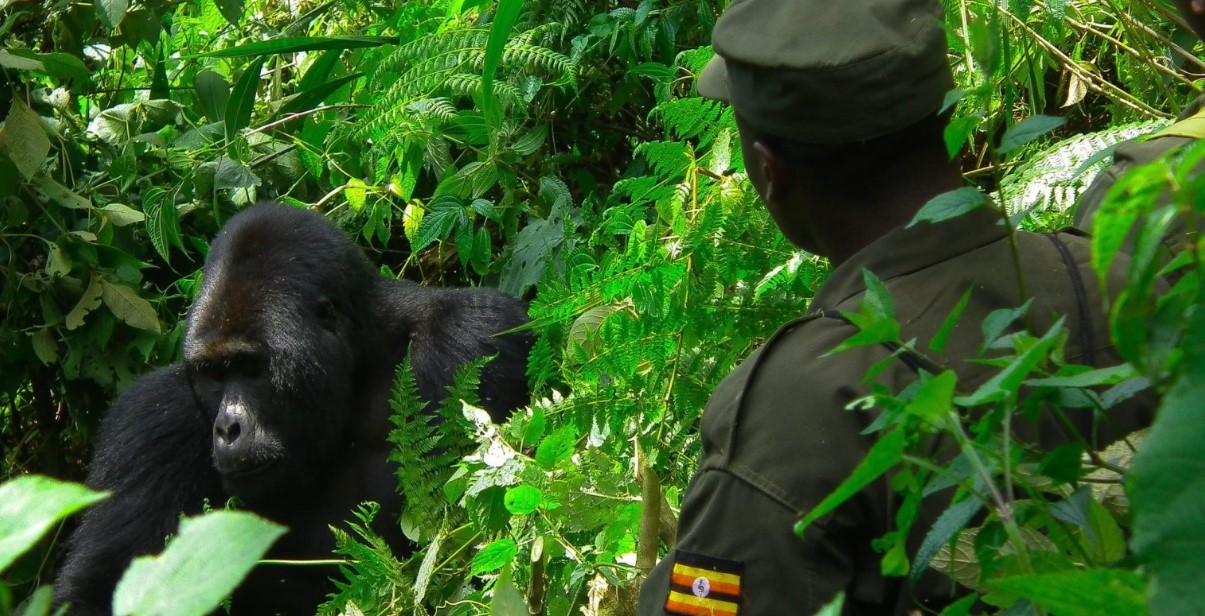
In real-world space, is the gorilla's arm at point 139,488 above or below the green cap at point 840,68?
below

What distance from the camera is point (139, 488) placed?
143 inches

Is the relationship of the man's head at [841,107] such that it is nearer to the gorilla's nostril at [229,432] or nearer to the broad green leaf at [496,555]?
the broad green leaf at [496,555]

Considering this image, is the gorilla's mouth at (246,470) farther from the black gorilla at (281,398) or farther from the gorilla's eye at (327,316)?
the gorilla's eye at (327,316)

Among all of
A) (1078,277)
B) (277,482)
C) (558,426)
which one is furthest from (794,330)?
(277,482)

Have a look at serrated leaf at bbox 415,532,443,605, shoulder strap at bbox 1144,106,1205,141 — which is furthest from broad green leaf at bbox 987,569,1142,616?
serrated leaf at bbox 415,532,443,605

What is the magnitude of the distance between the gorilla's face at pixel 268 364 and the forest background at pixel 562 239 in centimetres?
30

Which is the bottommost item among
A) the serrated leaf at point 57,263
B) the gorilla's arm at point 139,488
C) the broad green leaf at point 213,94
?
the gorilla's arm at point 139,488

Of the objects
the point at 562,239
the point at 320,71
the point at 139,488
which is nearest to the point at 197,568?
the point at 562,239

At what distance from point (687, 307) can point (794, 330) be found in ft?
2.65

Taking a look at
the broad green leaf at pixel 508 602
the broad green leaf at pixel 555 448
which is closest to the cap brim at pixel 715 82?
the broad green leaf at pixel 555 448

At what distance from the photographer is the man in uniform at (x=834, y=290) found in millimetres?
1372

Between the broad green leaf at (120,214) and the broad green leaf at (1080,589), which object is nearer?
the broad green leaf at (1080,589)

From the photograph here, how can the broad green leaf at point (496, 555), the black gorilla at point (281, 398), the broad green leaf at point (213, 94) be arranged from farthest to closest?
1. the broad green leaf at point (213, 94)
2. the black gorilla at point (281, 398)
3. the broad green leaf at point (496, 555)

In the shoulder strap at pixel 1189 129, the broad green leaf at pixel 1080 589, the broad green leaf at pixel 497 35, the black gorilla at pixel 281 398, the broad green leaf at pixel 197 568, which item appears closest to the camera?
the broad green leaf at pixel 197 568
